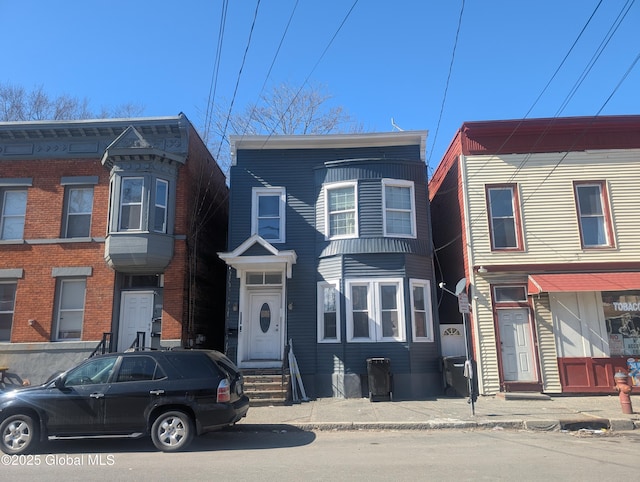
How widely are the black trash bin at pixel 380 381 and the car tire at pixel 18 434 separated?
24.8 ft

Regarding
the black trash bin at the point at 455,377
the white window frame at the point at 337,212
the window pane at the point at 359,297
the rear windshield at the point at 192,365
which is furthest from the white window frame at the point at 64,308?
the black trash bin at the point at 455,377

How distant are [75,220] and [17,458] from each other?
8.58m

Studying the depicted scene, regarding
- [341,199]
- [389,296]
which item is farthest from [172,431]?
[341,199]

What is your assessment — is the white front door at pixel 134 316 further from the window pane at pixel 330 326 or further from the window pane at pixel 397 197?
the window pane at pixel 397 197

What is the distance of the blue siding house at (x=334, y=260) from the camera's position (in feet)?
42.9

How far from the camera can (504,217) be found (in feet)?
45.1

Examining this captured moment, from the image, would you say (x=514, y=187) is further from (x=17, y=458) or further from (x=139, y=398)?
(x=17, y=458)

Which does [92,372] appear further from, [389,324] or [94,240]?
Answer: [389,324]

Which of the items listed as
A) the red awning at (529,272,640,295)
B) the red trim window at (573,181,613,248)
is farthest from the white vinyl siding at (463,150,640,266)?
the red awning at (529,272,640,295)

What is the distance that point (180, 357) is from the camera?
8.08 m

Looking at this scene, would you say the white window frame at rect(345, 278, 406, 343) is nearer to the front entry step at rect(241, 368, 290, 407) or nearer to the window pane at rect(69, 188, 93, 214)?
the front entry step at rect(241, 368, 290, 407)

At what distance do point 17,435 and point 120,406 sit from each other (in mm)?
1655

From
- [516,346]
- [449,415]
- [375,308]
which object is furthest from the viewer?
[375,308]

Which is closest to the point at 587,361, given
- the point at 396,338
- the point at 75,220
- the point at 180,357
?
the point at 396,338
